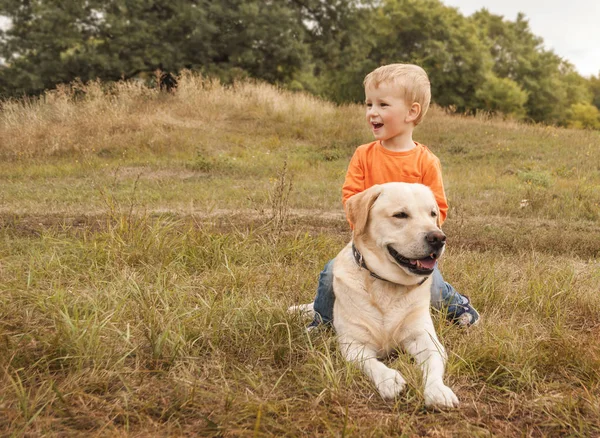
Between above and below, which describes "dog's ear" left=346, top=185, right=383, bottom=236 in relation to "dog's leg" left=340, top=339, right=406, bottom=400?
above

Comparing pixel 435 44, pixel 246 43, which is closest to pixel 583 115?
pixel 435 44

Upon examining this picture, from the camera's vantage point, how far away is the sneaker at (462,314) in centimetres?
287

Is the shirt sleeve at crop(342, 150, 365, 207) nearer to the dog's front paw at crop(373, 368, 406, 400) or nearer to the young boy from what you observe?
the young boy

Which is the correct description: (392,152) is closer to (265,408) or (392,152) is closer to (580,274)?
(265,408)

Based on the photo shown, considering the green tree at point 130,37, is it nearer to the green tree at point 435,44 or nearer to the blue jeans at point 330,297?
the green tree at point 435,44

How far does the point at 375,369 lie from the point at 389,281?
0.44 meters

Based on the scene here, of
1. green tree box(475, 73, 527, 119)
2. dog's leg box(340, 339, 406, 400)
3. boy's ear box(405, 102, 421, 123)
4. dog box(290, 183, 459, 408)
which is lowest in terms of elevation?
green tree box(475, 73, 527, 119)

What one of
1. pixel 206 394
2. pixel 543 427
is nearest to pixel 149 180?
pixel 206 394

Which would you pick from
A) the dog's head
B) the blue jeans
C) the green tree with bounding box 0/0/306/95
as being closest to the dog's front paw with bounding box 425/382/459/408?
the dog's head

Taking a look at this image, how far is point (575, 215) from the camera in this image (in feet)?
20.5

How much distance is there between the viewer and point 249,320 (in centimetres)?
268

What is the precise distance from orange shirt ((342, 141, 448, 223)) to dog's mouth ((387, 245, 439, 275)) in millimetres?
545

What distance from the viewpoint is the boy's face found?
2.63 m

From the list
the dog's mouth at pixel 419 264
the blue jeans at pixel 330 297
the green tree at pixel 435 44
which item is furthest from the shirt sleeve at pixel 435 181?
the green tree at pixel 435 44
